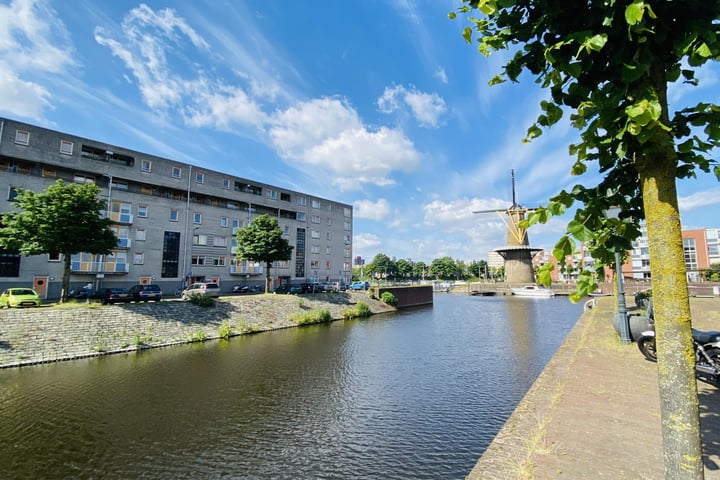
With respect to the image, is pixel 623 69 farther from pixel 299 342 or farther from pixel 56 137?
pixel 56 137

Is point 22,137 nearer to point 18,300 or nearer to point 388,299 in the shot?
point 18,300

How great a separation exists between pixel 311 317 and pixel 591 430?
25.6 meters

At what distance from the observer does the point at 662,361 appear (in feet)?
8.35

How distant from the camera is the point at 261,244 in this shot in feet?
112

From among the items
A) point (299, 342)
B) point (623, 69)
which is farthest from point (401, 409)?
point (299, 342)

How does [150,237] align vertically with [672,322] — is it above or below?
above

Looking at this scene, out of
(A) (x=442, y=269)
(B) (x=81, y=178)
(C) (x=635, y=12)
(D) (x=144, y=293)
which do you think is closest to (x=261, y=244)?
(D) (x=144, y=293)

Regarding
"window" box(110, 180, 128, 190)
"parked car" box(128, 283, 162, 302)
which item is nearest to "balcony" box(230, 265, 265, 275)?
"window" box(110, 180, 128, 190)

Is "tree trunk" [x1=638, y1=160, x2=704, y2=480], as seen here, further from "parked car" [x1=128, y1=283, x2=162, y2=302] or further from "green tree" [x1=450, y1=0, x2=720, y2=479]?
"parked car" [x1=128, y1=283, x2=162, y2=302]

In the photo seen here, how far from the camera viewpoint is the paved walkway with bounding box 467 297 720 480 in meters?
4.78

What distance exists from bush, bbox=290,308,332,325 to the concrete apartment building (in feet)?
52.8

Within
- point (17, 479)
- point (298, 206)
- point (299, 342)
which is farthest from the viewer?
point (298, 206)

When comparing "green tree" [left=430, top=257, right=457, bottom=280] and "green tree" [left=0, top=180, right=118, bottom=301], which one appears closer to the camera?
"green tree" [left=0, top=180, right=118, bottom=301]

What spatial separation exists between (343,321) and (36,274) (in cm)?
2590
